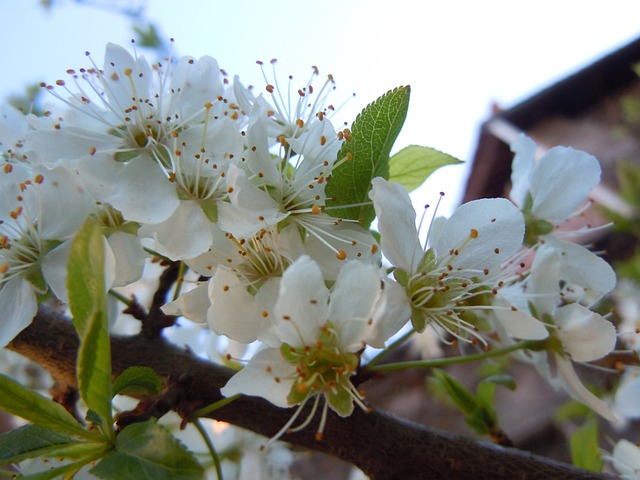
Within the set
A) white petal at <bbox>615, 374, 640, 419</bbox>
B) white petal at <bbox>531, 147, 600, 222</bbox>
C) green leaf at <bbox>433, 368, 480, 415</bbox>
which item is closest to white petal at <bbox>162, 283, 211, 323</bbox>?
green leaf at <bbox>433, 368, 480, 415</bbox>

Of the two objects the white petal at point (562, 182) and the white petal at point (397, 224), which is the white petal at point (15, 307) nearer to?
the white petal at point (397, 224)

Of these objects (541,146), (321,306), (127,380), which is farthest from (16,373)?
(541,146)

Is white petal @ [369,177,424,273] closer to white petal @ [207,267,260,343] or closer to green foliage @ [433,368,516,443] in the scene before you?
white petal @ [207,267,260,343]

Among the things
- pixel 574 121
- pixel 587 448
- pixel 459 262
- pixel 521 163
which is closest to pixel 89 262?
pixel 459 262

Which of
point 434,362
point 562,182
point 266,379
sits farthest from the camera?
point 562,182

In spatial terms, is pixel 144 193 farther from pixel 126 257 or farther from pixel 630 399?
pixel 630 399

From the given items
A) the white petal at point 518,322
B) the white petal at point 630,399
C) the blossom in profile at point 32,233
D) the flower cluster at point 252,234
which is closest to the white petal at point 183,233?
the flower cluster at point 252,234
